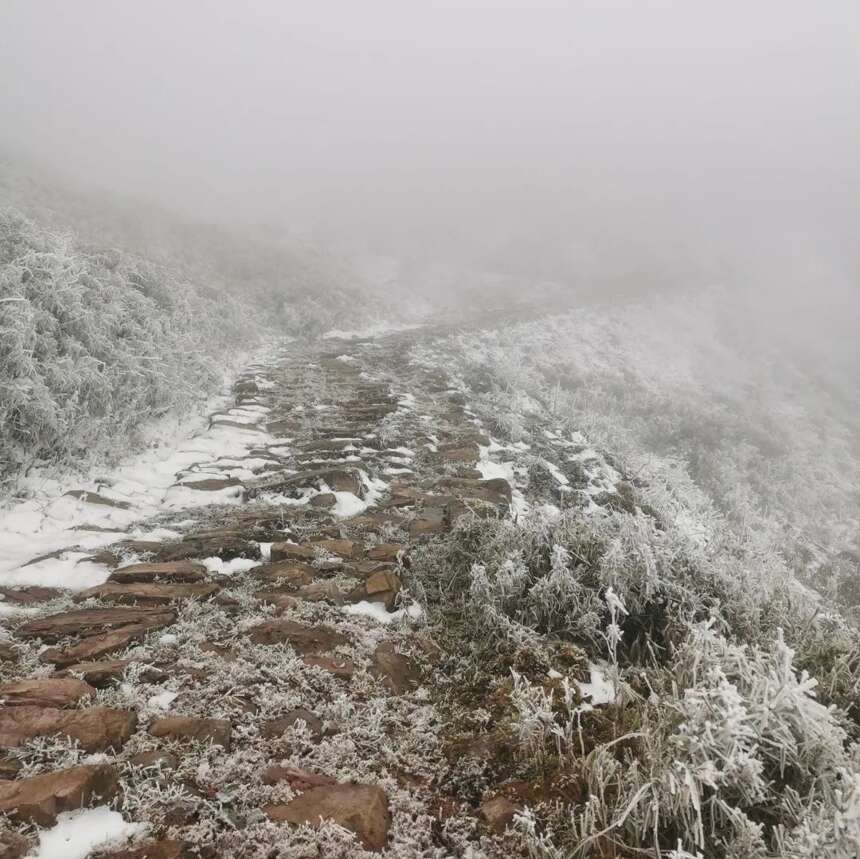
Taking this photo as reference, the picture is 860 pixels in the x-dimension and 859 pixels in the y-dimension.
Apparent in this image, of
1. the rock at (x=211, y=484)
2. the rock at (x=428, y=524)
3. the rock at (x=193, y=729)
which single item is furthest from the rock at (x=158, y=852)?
the rock at (x=211, y=484)

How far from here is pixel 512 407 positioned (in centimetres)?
1232

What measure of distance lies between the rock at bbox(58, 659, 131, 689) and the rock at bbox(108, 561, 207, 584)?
112 centimetres

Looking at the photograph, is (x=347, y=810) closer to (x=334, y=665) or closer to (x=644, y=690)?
(x=334, y=665)

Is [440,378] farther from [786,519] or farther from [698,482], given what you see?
[786,519]

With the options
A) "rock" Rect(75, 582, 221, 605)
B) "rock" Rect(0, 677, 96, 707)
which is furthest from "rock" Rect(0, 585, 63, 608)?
"rock" Rect(0, 677, 96, 707)

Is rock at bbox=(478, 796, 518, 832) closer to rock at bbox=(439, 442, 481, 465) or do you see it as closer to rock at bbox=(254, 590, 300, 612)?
rock at bbox=(254, 590, 300, 612)

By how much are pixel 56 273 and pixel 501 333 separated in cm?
2017

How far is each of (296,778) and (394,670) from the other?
106cm

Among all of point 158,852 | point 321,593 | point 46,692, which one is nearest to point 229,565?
point 321,593

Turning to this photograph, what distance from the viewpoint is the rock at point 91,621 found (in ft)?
11.5

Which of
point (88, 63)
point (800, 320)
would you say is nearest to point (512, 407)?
point (800, 320)

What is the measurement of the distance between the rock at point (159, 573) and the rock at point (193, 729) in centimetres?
167

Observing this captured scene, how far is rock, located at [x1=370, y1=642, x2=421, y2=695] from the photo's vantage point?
342 cm

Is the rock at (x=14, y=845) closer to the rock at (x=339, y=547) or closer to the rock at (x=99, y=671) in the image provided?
the rock at (x=99, y=671)
